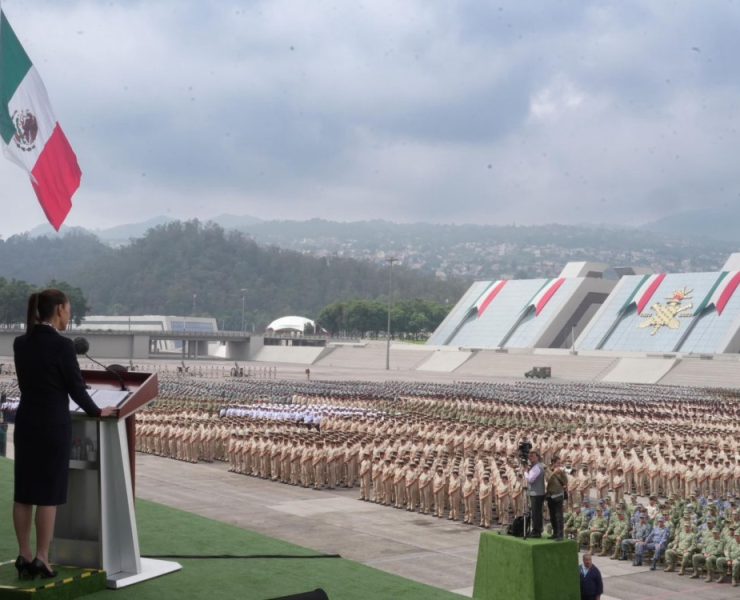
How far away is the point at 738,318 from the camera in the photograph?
229ft

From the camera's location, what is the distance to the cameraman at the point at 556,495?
10.2 m

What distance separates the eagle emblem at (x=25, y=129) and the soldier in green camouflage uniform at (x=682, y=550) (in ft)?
26.9

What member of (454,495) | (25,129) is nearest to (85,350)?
(25,129)

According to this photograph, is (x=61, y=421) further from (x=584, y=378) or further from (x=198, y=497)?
(x=584, y=378)

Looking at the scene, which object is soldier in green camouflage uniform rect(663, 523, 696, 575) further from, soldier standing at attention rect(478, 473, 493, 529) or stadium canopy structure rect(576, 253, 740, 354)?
stadium canopy structure rect(576, 253, 740, 354)

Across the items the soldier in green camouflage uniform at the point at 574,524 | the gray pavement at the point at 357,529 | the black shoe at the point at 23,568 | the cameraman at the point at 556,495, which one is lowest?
the gray pavement at the point at 357,529

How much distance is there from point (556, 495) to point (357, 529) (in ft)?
12.1

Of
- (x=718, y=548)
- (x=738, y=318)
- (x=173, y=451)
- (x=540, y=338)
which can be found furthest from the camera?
(x=540, y=338)

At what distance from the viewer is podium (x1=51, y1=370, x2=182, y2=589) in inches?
181

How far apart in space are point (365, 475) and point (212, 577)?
35.4 feet

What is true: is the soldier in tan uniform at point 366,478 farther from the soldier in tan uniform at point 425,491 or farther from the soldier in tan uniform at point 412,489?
the soldier in tan uniform at point 425,491

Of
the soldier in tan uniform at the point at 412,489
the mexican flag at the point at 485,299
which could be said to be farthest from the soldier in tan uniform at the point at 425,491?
the mexican flag at the point at 485,299

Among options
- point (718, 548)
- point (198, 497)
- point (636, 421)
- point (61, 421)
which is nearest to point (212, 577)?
point (61, 421)

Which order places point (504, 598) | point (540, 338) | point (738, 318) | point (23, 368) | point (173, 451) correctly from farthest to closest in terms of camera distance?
point (540, 338) < point (738, 318) < point (173, 451) < point (504, 598) < point (23, 368)
